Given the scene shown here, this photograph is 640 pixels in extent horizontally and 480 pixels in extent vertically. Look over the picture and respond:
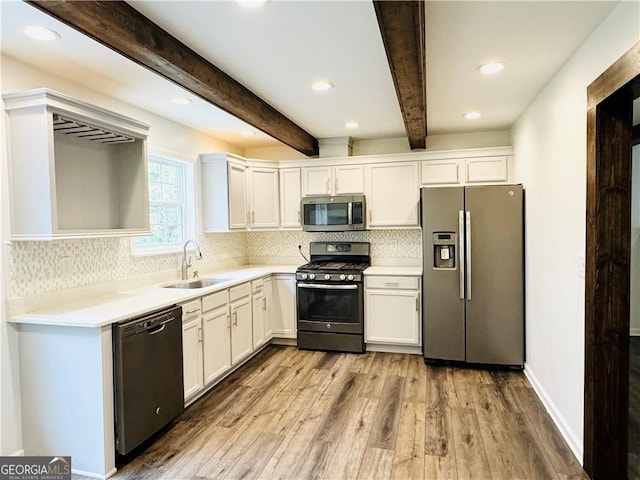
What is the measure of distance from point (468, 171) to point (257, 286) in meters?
2.59

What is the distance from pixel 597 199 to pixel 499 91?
1.41 metres

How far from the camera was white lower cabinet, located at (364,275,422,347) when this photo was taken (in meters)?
4.14

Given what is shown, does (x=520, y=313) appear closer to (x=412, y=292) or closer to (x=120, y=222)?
(x=412, y=292)

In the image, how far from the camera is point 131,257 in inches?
130

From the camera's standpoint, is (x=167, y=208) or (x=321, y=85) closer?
(x=321, y=85)

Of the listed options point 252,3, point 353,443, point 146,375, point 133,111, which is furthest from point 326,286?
point 252,3

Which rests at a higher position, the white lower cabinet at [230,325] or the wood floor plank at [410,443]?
the white lower cabinet at [230,325]

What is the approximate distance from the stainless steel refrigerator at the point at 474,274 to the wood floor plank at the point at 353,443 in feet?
3.84

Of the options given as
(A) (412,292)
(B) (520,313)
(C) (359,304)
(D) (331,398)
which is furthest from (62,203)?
(B) (520,313)

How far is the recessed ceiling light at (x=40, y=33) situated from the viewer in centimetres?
200

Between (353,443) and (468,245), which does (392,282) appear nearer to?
(468,245)

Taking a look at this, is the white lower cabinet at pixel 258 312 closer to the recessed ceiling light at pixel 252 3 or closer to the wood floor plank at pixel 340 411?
the wood floor plank at pixel 340 411

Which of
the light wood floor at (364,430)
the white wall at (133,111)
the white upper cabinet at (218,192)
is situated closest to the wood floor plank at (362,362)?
the light wood floor at (364,430)

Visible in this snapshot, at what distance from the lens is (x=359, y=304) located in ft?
13.9
